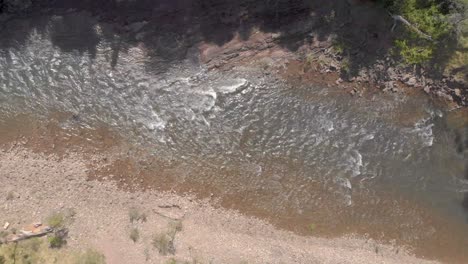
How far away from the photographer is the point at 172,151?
50.4ft

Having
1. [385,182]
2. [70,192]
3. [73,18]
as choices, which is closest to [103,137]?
[70,192]

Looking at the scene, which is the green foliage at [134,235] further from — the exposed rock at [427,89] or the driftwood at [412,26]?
the driftwood at [412,26]

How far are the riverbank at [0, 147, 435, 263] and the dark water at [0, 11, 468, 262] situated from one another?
1.95 ft

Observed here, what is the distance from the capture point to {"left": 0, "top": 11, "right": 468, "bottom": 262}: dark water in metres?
15.3

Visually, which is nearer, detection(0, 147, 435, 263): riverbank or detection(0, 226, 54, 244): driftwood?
detection(0, 226, 54, 244): driftwood

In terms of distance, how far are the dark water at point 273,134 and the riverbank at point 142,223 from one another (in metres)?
0.60

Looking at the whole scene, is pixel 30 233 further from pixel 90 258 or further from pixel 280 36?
pixel 280 36

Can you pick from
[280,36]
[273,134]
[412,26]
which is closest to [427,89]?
[412,26]

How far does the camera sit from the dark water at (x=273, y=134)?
15281 mm

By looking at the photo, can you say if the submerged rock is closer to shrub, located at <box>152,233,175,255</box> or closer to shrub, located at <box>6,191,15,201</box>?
shrub, located at <box>152,233,175,255</box>

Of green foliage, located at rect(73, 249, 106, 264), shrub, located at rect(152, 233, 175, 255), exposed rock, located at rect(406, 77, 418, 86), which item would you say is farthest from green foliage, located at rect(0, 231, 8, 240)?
exposed rock, located at rect(406, 77, 418, 86)

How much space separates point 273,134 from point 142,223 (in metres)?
5.21

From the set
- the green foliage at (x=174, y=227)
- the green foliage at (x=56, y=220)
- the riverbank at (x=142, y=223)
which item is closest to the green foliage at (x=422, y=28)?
the riverbank at (x=142, y=223)

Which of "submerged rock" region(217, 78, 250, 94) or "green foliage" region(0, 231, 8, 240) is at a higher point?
"submerged rock" region(217, 78, 250, 94)
